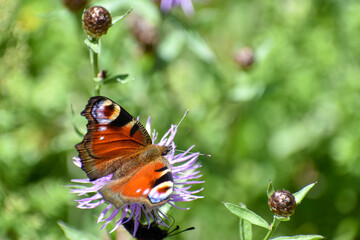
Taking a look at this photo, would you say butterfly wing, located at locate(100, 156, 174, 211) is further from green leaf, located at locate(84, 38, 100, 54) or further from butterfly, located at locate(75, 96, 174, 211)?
green leaf, located at locate(84, 38, 100, 54)

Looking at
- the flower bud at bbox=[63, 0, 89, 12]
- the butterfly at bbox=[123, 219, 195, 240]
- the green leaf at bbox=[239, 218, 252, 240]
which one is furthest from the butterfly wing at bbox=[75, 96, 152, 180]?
the flower bud at bbox=[63, 0, 89, 12]

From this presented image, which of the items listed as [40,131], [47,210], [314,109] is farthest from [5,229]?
[314,109]

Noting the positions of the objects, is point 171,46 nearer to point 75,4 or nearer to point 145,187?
point 75,4

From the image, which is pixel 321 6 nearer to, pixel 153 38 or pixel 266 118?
pixel 266 118

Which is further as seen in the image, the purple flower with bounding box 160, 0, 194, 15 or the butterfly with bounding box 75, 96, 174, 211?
the purple flower with bounding box 160, 0, 194, 15

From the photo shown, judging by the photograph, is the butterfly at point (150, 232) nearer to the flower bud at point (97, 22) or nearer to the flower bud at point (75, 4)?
the flower bud at point (97, 22)

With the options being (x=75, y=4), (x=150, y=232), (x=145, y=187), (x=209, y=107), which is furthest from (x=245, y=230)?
(x=209, y=107)
